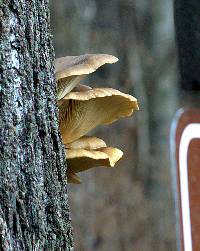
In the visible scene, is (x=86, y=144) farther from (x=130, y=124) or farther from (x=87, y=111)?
(x=130, y=124)

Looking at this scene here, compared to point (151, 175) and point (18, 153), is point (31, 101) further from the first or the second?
point (151, 175)

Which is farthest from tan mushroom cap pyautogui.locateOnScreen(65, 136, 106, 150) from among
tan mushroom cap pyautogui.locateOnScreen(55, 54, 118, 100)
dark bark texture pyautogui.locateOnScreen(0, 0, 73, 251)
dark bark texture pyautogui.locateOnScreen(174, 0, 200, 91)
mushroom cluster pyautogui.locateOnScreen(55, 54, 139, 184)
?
dark bark texture pyautogui.locateOnScreen(174, 0, 200, 91)

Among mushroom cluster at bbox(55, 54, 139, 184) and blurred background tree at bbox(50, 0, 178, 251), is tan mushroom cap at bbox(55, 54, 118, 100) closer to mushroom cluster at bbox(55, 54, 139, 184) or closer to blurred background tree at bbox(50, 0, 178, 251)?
mushroom cluster at bbox(55, 54, 139, 184)

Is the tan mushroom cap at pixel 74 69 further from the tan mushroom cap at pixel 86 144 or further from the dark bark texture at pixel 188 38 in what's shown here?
the dark bark texture at pixel 188 38

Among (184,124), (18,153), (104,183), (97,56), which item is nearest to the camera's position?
(18,153)

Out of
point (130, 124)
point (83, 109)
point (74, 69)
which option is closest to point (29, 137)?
point (74, 69)

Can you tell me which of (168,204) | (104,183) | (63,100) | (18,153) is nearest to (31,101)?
(18,153)

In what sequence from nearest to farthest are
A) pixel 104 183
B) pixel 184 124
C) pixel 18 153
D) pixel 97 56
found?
pixel 18 153
pixel 97 56
pixel 184 124
pixel 104 183
